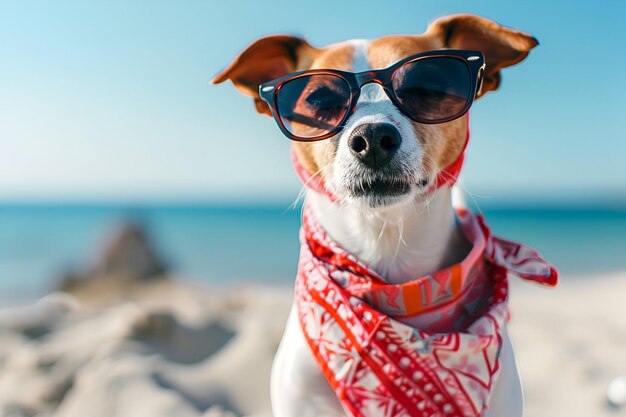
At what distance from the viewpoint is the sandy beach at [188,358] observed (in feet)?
8.57

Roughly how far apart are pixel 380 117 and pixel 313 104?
0.23 meters

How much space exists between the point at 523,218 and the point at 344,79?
2059cm

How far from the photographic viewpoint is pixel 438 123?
1.54 metres

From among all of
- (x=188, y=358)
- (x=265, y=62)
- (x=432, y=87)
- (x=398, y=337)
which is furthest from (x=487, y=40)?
(x=188, y=358)

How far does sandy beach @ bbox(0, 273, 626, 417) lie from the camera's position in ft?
8.57

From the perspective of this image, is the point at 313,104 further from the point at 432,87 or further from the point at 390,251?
the point at 390,251

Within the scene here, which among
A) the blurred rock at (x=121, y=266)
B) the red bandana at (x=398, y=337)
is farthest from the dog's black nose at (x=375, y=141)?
the blurred rock at (x=121, y=266)

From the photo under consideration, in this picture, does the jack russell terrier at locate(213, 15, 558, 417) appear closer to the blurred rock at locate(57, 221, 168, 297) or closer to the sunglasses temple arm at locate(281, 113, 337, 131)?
the sunglasses temple arm at locate(281, 113, 337, 131)

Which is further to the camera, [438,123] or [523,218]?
[523,218]

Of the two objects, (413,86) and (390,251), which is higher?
(413,86)

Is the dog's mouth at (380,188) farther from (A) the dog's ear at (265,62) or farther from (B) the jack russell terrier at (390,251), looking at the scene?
(A) the dog's ear at (265,62)

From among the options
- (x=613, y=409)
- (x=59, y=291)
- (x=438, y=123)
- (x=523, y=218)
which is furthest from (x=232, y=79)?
(x=523, y=218)

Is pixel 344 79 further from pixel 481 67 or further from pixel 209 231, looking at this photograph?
pixel 209 231

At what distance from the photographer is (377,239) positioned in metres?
1.59
